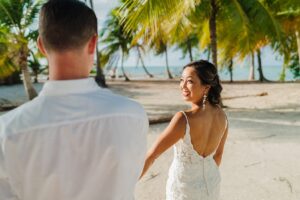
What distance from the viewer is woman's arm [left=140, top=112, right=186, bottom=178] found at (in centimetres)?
241

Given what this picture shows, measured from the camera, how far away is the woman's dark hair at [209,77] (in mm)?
2703

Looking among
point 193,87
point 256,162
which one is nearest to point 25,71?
point 256,162

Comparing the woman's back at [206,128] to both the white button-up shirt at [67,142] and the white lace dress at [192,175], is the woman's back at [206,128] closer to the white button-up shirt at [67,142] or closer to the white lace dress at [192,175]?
the white lace dress at [192,175]

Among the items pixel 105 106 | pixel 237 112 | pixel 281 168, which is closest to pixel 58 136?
pixel 105 106

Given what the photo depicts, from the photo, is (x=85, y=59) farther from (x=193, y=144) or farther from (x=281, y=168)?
(x=281, y=168)

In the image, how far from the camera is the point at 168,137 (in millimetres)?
2482

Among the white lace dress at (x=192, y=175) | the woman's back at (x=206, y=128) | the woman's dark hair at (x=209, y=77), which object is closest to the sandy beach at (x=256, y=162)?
the white lace dress at (x=192, y=175)

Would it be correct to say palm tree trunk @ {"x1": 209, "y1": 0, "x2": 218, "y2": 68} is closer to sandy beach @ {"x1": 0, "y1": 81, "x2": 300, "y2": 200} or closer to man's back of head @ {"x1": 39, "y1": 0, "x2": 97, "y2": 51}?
sandy beach @ {"x1": 0, "y1": 81, "x2": 300, "y2": 200}

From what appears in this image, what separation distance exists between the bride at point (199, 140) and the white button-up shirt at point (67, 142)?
4.70ft

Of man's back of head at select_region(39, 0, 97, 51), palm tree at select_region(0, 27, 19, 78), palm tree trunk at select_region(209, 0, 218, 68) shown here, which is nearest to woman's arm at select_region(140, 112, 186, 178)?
man's back of head at select_region(39, 0, 97, 51)

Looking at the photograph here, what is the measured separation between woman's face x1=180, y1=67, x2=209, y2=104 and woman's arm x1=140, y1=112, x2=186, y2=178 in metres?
0.20

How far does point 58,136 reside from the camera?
117cm

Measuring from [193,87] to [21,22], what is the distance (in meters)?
13.6

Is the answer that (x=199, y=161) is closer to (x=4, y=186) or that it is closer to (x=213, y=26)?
(x=4, y=186)
